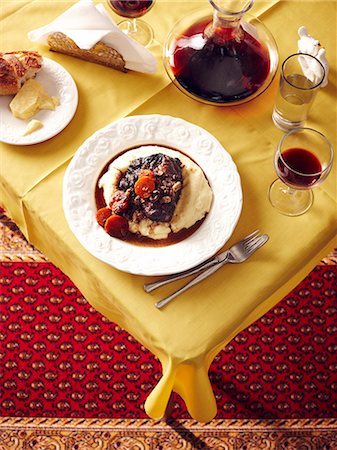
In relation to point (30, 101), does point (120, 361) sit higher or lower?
lower

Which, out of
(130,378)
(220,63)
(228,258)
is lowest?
(130,378)

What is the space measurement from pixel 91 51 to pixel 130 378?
1069mm

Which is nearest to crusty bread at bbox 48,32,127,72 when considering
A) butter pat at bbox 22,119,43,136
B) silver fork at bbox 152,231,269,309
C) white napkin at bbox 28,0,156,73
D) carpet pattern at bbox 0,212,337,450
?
white napkin at bbox 28,0,156,73

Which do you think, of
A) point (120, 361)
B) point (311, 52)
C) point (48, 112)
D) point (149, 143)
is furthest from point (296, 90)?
point (120, 361)

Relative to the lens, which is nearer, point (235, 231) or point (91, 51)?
point (235, 231)

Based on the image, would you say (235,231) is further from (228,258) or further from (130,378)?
(130,378)

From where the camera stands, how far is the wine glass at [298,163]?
4.47 ft

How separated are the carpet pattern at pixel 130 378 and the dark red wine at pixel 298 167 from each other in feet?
2.77

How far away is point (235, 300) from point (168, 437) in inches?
33.2

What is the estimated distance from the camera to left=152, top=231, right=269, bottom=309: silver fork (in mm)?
1288

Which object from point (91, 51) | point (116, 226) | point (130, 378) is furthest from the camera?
point (130, 378)

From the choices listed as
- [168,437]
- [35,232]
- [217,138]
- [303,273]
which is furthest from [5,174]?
[168,437]

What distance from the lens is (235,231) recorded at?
4.50ft

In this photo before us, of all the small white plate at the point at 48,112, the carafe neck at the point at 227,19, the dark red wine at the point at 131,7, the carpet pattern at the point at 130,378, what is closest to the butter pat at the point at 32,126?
the small white plate at the point at 48,112
